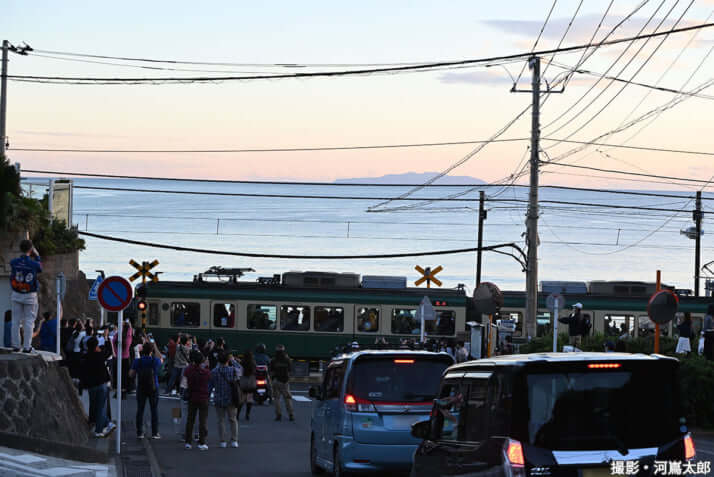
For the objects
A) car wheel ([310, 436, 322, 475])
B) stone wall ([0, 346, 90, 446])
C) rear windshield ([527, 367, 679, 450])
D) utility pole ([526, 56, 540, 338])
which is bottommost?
car wheel ([310, 436, 322, 475])

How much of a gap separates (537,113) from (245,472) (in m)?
21.3

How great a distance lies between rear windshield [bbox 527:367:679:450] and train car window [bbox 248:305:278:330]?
34078mm

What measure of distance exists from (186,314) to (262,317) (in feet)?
9.31

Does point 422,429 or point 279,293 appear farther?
point 279,293

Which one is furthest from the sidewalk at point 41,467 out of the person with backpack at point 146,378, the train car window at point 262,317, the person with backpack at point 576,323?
the train car window at point 262,317

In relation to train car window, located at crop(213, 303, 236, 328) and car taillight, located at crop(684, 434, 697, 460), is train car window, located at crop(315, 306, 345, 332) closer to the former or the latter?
train car window, located at crop(213, 303, 236, 328)

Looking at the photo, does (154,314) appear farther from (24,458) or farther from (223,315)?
(24,458)

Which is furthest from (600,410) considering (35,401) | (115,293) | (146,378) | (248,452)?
(146,378)

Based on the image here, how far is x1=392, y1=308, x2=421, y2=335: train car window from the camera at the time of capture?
41.2m

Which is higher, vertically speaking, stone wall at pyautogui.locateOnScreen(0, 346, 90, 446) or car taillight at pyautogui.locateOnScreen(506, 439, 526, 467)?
car taillight at pyautogui.locateOnScreen(506, 439, 526, 467)

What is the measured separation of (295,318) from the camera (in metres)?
41.4

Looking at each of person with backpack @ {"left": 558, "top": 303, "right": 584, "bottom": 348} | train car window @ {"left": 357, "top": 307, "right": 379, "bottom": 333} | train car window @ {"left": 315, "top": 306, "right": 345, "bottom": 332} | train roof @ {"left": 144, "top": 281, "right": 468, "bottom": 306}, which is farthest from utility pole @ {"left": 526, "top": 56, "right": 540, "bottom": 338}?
train car window @ {"left": 315, "top": 306, "right": 345, "bottom": 332}

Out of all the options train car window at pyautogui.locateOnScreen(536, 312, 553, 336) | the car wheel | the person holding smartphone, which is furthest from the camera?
train car window at pyautogui.locateOnScreen(536, 312, 553, 336)

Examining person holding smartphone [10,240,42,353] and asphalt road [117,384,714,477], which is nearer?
asphalt road [117,384,714,477]
